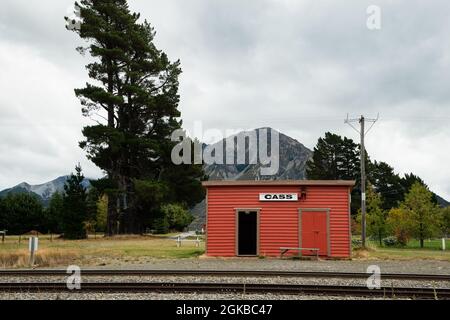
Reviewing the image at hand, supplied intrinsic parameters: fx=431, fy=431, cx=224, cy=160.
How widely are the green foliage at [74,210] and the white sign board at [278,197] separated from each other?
2619 cm

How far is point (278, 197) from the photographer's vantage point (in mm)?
21234

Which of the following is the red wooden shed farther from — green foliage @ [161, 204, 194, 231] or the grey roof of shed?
green foliage @ [161, 204, 194, 231]

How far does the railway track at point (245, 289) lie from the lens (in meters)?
10.6

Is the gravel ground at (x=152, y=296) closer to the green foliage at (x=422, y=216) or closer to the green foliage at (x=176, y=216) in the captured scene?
the green foliage at (x=422, y=216)

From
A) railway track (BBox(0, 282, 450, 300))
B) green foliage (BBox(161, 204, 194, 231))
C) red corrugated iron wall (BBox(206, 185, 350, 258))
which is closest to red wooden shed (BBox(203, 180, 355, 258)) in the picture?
red corrugated iron wall (BBox(206, 185, 350, 258))

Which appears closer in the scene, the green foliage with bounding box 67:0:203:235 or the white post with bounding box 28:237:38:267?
the white post with bounding box 28:237:38:267

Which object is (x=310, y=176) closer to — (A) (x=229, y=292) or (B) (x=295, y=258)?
(B) (x=295, y=258)

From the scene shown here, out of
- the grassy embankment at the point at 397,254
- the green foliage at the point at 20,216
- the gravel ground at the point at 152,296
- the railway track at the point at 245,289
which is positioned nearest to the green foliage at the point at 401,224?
the grassy embankment at the point at 397,254

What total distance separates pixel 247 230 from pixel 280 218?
1.80 metres

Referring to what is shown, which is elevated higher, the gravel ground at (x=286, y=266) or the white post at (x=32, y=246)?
the white post at (x=32, y=246)

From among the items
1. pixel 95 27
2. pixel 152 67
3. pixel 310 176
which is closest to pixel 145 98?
pixel 152 67

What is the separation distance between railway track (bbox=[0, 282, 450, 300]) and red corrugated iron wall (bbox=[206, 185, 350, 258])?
9864 millimetres

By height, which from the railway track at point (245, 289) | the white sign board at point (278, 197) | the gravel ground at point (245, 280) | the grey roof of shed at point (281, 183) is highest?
the grey roof of shed at point (281, 183)

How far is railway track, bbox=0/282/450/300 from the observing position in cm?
1060
